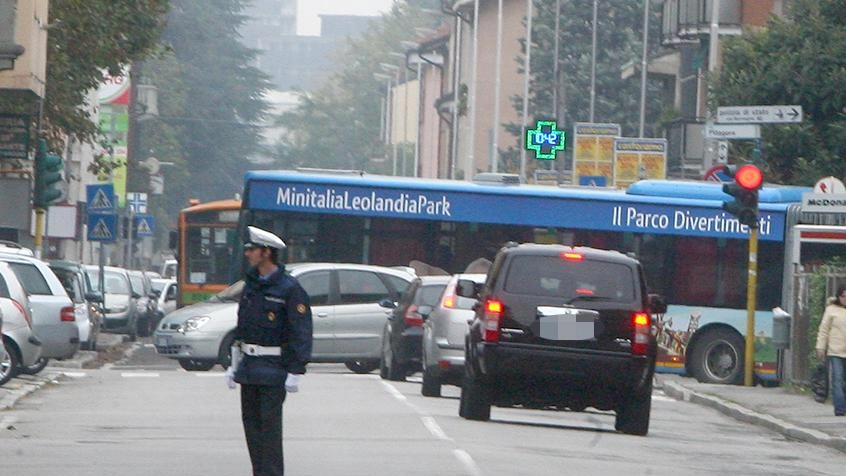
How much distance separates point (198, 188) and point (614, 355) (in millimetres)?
91545

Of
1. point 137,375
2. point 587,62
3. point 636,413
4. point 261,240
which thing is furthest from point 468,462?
point 587,62

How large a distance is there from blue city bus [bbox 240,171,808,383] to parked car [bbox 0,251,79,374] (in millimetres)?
6210

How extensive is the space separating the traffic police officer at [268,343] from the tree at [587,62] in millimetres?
65480

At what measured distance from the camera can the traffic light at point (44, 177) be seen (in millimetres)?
31828

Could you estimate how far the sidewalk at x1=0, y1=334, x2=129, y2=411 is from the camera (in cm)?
2322

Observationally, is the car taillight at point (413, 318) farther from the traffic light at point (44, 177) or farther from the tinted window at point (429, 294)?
the traffic light at point (44, 177)

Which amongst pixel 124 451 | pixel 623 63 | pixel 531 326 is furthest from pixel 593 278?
pixel 623 63

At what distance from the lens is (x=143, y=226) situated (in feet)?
206

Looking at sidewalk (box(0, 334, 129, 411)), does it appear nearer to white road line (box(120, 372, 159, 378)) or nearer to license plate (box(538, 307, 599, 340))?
white road line (box(120, 372, 159, 378))

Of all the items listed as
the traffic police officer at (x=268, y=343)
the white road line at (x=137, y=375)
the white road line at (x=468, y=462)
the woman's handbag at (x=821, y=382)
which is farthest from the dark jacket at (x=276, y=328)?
the white road line at (x=137, y=375)

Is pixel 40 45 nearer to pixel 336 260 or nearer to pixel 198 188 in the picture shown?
pixel 336 260

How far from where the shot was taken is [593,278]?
19.3 meters

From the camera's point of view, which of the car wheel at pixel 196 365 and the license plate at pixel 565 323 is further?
the car wheel at pixel 196 365

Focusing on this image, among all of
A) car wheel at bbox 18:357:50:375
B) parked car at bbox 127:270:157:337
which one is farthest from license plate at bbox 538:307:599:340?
parked car at bbox 127:270:157:337
